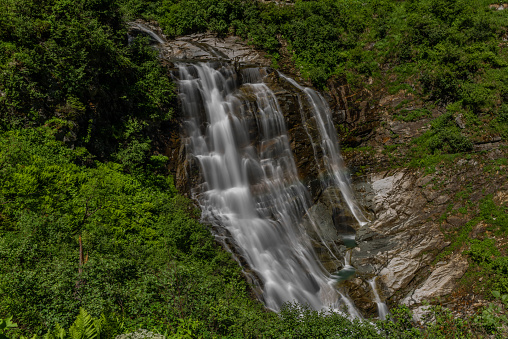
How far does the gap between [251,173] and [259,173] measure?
23.2 inches

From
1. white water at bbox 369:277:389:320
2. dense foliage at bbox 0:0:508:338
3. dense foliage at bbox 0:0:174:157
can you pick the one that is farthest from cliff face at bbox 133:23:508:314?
dense foliage at bbox 0:0:174:157

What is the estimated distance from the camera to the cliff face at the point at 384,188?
1593cm

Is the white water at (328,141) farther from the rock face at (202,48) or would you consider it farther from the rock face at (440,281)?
the rock face at (440,281)

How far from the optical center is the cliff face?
15.9 metres

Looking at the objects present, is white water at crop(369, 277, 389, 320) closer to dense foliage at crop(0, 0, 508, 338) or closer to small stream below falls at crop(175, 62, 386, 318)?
small stream below falls at crop(175, 62, 386, 318)

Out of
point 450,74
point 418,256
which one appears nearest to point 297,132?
point 418,256

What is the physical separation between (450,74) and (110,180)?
2488 cm

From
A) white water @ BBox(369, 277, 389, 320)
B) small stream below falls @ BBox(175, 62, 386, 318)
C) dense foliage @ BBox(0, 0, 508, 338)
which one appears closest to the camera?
dense foliage @ BBox(0, 0, 508, 338)

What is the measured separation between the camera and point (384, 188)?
21359 millimetres

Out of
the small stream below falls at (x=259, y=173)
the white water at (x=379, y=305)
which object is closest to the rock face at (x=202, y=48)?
the small stream below falls at (x=259, y=173)

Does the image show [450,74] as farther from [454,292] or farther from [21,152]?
[21,152]

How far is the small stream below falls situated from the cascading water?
6 cm

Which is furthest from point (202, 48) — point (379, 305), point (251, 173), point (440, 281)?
point (440, 281)

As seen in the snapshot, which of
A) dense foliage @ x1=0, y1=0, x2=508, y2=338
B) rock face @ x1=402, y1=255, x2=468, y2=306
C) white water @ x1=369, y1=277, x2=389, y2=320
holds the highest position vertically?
dense foliage @ x1=0, y1=0, x2=508, y2=338
